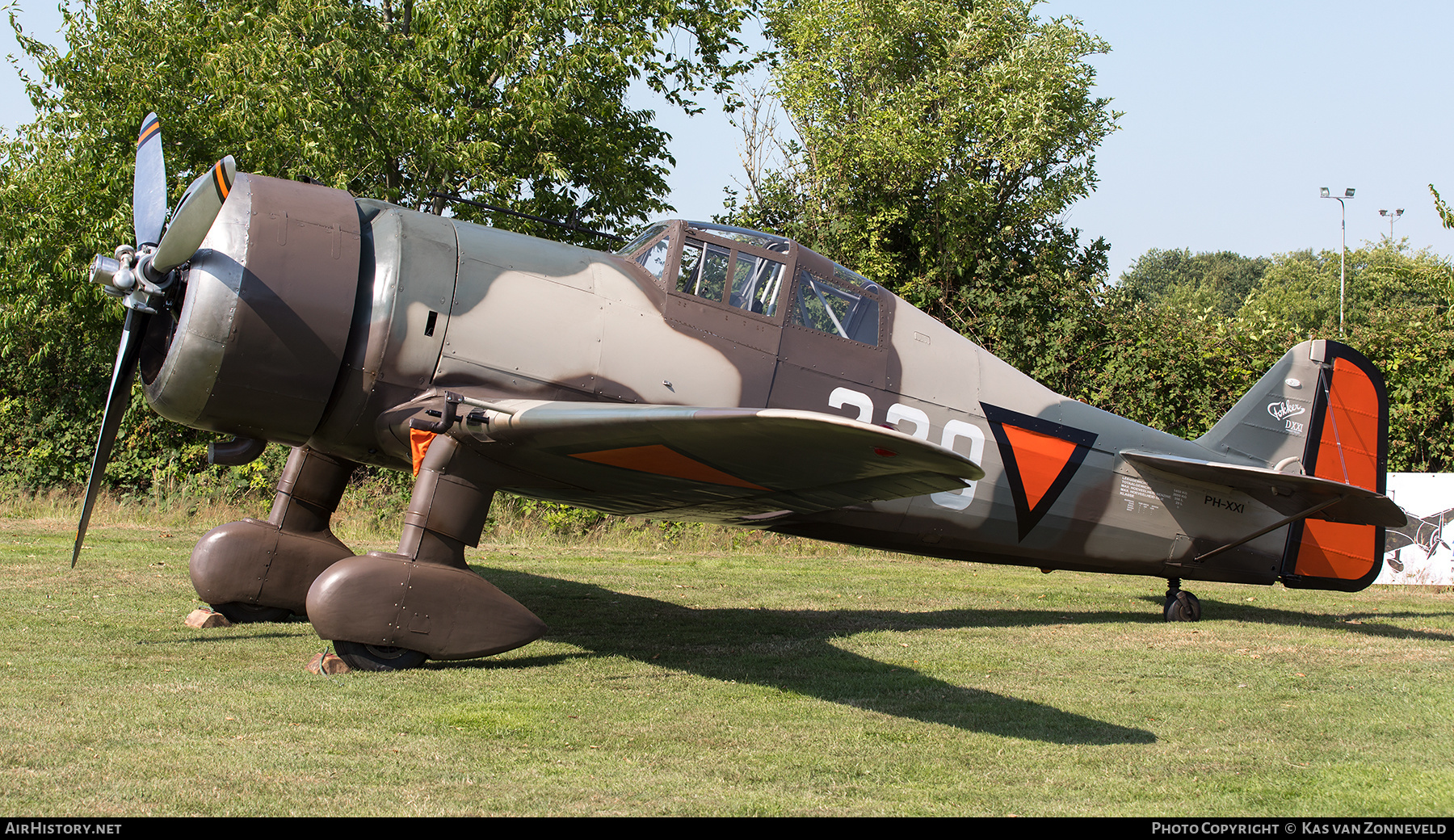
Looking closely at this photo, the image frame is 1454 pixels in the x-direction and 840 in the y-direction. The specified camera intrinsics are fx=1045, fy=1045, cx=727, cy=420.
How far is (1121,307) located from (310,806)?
13730mm

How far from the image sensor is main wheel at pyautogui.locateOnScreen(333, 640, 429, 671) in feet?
19.9

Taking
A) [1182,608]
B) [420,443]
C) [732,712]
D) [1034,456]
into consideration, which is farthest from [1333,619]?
[420,443]

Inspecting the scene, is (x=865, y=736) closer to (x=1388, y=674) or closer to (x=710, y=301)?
(x=710, y=301)

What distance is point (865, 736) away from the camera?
5102 millimetres

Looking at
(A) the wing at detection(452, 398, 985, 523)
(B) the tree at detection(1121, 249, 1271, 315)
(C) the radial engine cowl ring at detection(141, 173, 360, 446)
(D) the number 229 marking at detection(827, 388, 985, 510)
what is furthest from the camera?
(B) the tree at detection(1121, 249, 1271, 315)

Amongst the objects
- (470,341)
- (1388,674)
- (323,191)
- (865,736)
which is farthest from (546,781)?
(1388,674)

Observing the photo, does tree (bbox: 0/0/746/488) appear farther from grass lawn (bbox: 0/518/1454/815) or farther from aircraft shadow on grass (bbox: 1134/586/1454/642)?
aircraft shadow on grass (bbox: 1134/586/1454/642)

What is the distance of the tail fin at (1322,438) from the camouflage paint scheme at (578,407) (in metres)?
0.97

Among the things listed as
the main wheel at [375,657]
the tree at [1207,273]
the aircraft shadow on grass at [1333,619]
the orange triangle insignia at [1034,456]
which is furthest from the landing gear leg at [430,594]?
the tree at [1207,273]

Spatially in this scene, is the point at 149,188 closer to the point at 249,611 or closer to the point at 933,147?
the point at 249,611

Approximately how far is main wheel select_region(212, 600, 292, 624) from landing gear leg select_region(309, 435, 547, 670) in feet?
6.17

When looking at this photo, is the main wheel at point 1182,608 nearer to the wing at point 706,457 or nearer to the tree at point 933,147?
the wing at point 706,457

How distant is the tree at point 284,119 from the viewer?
14773 mm

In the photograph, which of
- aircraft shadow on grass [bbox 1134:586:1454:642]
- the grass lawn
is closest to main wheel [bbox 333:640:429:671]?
the grass lawn
